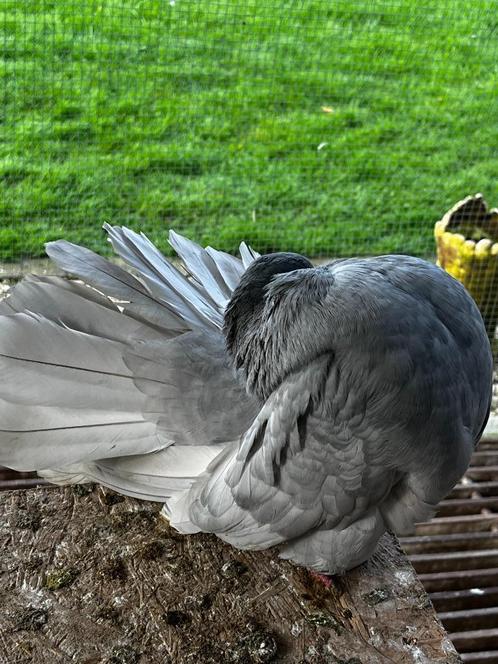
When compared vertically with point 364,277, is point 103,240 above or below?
below

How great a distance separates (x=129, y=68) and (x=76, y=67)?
0.31 metres

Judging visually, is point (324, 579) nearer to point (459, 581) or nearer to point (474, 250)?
point (459, 581)

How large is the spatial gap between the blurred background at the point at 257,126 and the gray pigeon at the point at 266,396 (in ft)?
7.10

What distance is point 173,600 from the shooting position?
1.82 m

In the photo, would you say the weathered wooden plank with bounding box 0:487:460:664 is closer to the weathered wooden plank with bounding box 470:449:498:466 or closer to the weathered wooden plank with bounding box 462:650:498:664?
the weathered wooden plank with bounding box 462:650:498:664

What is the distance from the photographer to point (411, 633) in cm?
177

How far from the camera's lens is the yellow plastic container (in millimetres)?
4078

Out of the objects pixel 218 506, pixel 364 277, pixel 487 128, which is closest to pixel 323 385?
pixel 364 277

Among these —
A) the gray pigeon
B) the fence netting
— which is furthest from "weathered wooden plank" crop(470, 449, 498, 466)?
the gray pigeon

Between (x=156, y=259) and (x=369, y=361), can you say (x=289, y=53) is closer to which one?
(x=156, y=259)

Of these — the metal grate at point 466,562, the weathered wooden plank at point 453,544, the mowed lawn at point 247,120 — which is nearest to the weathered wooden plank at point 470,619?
the metal grate at point 466,562

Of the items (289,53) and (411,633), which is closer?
(411,633)

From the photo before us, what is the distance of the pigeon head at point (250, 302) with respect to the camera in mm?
2033

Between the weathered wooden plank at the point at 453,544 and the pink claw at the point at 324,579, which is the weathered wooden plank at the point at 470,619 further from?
the pink claw at the point at 324,579
